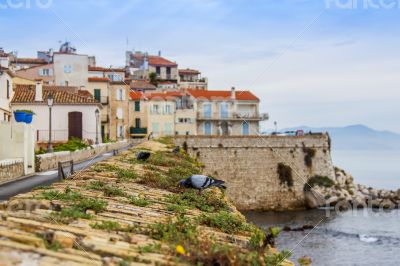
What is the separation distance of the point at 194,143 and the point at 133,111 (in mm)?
26415

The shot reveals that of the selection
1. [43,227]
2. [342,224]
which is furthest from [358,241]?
[43,227]

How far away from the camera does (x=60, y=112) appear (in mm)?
47594

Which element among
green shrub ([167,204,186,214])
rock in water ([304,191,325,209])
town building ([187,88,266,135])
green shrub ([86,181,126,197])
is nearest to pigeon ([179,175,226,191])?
green shrub ([86,181,126,197])

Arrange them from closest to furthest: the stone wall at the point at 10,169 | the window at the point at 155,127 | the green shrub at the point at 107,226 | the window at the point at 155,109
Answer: the green shrub at the point at 107,226 < the stone wall at the point at 10,169 < the window at the point at 155,127 < the window at the point at 155,109

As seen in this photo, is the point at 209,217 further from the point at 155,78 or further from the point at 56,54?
the point at 155,78

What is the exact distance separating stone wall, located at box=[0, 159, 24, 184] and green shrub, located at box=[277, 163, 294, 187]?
39367 mm

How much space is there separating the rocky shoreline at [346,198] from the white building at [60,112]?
21.1m

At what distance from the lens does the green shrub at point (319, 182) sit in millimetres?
58125

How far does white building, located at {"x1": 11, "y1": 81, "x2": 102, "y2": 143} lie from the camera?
4662 cm

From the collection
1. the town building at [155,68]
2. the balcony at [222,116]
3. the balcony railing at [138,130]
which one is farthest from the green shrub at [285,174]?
the town building at [155,68]

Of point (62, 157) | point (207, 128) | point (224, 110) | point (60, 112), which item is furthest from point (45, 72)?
point (62, 157)

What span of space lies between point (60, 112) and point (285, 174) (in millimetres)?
22047

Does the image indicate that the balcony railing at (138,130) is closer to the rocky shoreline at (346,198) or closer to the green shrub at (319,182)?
the green shrub at (319,182)

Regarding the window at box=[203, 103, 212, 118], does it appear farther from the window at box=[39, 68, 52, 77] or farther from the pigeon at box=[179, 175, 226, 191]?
the pigeon at box=[179, 175, 226, 191]
